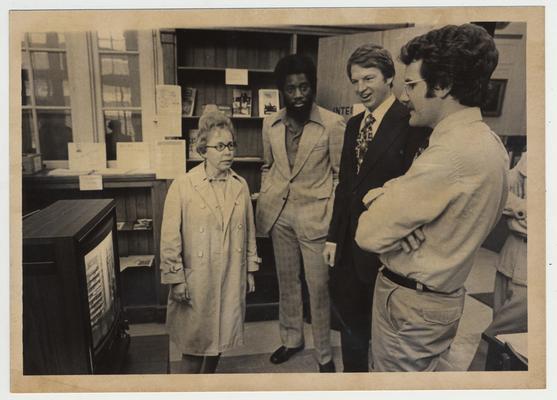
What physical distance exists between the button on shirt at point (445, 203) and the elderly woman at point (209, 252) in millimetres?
468

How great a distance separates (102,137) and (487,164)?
4.28 feet

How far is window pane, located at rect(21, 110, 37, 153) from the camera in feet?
4.82

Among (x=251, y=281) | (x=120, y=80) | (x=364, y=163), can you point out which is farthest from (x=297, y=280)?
(x=120, y=80)

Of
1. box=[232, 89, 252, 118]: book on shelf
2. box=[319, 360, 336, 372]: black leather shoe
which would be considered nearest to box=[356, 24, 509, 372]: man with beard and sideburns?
box=[319, 360, 336, 372]: black leather shoe

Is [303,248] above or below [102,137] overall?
below

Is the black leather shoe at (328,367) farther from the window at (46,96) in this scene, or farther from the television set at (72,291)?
the window at (46,96)

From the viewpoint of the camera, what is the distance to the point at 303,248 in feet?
5.01

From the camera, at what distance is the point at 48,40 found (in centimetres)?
145

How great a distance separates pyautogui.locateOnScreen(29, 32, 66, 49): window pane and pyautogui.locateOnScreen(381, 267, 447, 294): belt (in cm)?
136
